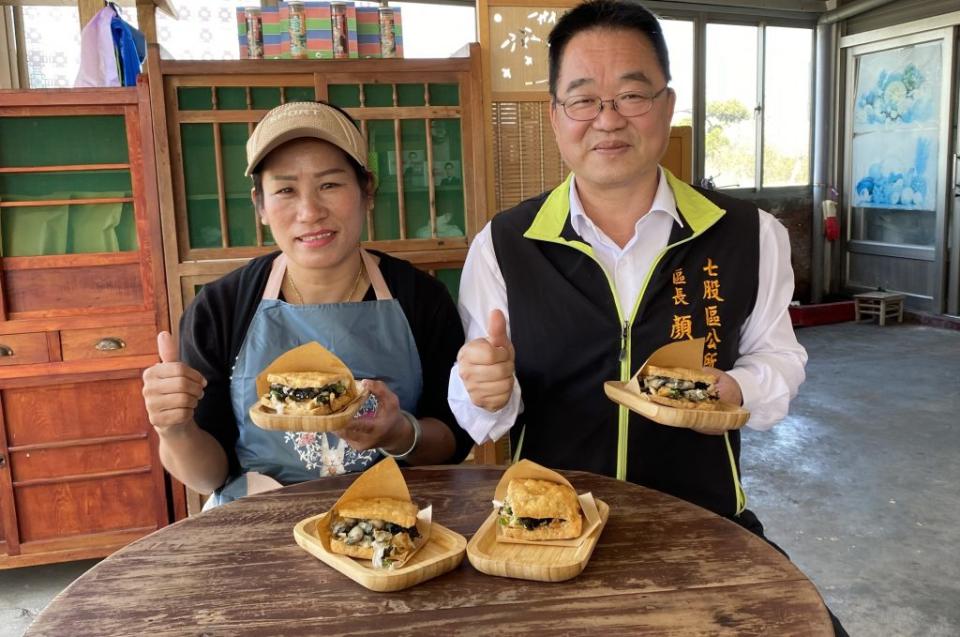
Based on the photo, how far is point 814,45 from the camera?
873 cm

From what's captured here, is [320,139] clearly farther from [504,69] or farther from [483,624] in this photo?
[504,69]

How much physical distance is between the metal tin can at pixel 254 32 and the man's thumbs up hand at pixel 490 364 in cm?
220

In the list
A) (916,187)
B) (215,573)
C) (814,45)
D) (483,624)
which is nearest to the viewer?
(483,624)

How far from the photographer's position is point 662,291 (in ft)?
6.04

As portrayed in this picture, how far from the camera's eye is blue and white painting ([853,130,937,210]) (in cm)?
798

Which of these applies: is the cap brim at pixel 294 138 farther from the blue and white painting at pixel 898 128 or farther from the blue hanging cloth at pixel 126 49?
the blue and white painting at pixel 898 128

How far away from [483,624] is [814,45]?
923 centimetres

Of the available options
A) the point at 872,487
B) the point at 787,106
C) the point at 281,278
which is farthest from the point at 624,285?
the point at 787,106

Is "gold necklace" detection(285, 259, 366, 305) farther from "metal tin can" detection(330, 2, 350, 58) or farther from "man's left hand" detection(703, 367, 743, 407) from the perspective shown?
"metal tin can" detection(330, 2, 350, 58)

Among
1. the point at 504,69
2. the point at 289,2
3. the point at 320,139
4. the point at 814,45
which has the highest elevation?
the point at 814,45

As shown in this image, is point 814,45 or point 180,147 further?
point 814,45

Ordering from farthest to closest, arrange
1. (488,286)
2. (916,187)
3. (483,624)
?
(916,187), (488,286), (483,624)

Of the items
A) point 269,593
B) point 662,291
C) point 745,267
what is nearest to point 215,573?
point 269,593

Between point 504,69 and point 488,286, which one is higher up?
point 504,69
